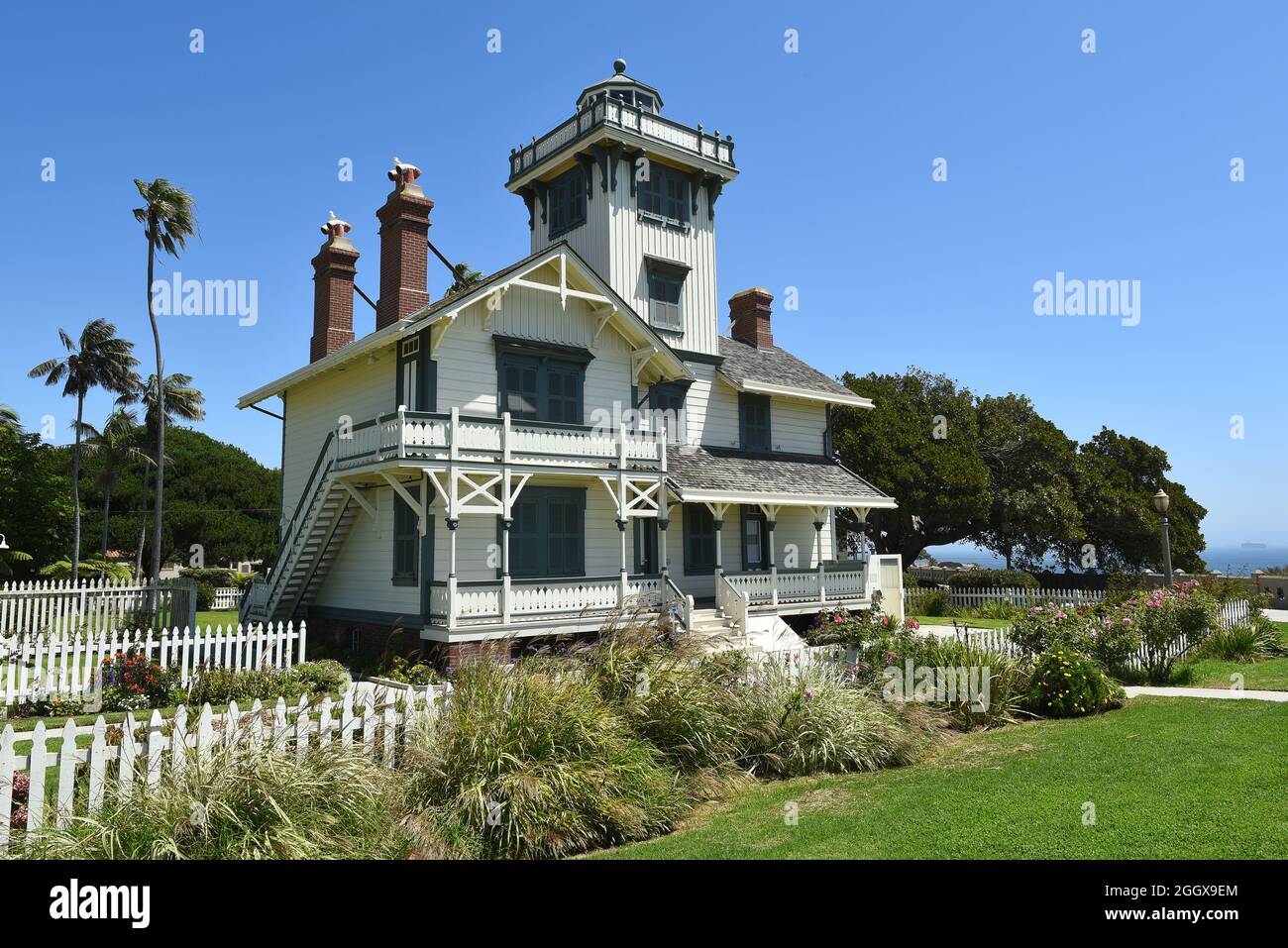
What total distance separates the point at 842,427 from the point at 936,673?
26.3 meters

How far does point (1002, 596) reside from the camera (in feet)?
107

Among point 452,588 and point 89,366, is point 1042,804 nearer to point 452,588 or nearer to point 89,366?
point 452,588

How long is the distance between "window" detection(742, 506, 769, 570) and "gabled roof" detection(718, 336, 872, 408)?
3675mm

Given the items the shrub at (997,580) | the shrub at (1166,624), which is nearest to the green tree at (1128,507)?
the shrub at (997,580)

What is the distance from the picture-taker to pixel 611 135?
2314cm

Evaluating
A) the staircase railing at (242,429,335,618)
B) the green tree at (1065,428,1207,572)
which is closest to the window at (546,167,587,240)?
the staircase railing at (242,429,335,618)

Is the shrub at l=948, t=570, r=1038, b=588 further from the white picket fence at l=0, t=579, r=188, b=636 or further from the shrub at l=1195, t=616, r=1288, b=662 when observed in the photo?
the white picket fence at l=0, t=579, r=188, b=636

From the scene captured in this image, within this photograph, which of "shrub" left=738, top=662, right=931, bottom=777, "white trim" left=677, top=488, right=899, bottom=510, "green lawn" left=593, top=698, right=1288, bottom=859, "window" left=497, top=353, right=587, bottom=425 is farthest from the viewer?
"white trim" left=677, top=488, right=899, bottom=510

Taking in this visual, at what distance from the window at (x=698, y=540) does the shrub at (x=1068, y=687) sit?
1123cm

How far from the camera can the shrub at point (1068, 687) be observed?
485 inches

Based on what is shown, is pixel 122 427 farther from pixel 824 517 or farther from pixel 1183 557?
pixel 1183 557

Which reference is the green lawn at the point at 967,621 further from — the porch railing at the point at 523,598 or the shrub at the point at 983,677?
the shrub at the point at 983,677

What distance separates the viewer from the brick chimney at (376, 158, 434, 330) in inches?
806

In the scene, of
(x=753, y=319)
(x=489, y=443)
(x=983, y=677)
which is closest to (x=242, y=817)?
(x=983, y=677)
